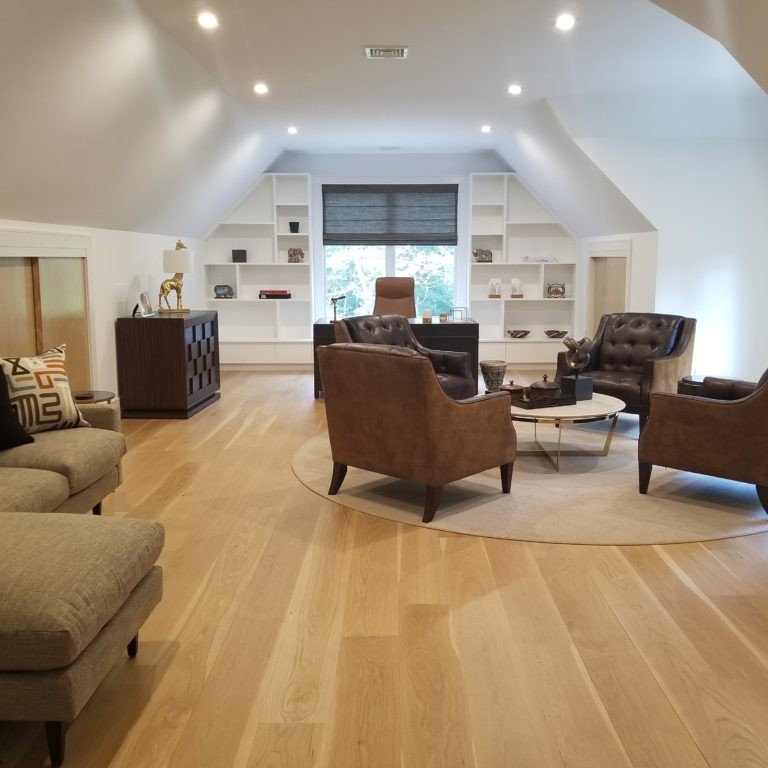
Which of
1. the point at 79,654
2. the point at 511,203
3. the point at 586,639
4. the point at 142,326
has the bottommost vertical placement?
the point at 586,639

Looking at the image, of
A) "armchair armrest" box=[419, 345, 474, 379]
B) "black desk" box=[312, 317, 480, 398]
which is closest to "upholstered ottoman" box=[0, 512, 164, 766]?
"armchair armrest" box=[419, 345, 474, 379]

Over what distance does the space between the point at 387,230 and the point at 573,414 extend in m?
5.62

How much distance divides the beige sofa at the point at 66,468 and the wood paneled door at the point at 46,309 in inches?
55.9

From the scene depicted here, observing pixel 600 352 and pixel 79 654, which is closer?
pixel 79 654

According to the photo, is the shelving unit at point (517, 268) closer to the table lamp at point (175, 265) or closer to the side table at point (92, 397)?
the table lamp at point (175, 265)

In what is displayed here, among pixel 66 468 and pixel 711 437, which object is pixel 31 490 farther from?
pixel 711 437

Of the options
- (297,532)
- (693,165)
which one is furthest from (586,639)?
(693,165)

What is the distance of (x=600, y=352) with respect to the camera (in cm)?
623

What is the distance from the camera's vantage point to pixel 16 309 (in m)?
5.01

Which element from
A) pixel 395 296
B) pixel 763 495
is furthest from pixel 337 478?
pixel 395 296

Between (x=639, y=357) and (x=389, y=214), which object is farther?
(x=389, y=214)

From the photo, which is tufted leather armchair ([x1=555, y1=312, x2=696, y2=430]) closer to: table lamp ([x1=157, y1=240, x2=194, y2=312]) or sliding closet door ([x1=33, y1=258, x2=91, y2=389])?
table lamp ([x1=157, y1=240, x2=194, y2=312])

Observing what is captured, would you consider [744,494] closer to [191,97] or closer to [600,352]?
[600,352]

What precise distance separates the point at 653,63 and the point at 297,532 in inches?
157
